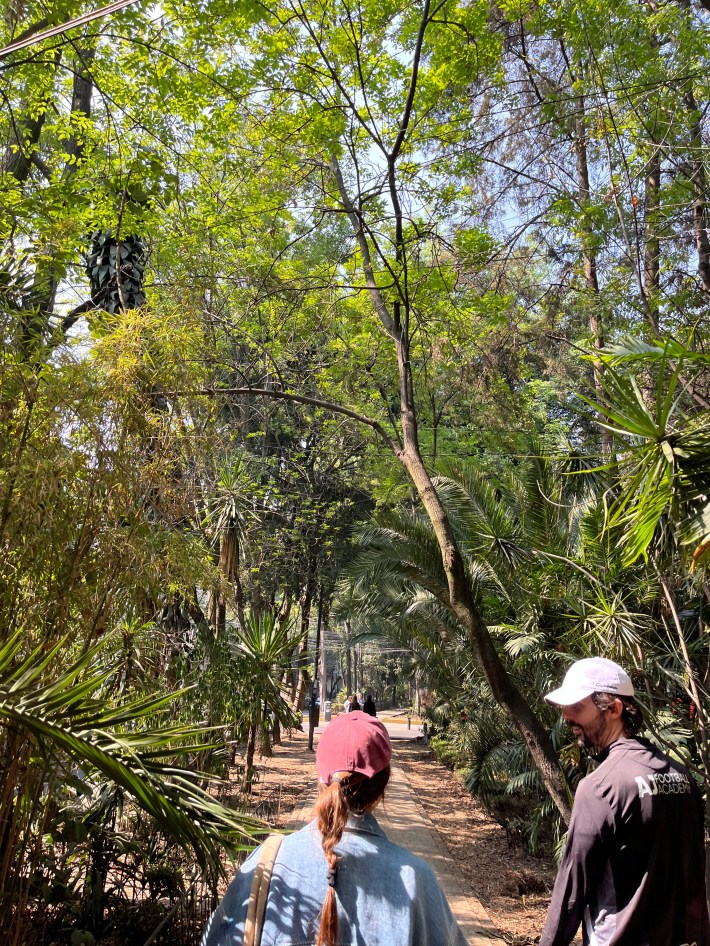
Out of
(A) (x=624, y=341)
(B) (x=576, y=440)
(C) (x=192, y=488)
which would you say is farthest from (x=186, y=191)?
(B) (x=576, y=440)

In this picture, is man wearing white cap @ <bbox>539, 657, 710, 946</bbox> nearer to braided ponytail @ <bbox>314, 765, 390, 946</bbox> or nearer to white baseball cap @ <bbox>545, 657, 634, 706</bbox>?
white baseball cap @ <bbox>545, 657, 634, 706</bbox>

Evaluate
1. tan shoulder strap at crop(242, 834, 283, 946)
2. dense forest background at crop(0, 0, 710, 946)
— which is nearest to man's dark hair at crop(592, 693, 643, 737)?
dense forest background at crop(0, 0, 710, 946)

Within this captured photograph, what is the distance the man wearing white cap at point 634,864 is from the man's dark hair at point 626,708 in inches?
8.2

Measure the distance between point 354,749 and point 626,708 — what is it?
4.94ft

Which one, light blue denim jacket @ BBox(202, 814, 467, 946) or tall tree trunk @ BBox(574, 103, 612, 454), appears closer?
light blue denim jacket @ BBox(202, 814, 467, 946)

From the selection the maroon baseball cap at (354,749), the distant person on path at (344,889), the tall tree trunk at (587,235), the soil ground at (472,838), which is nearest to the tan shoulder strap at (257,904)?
the distant person on path at (344,889)

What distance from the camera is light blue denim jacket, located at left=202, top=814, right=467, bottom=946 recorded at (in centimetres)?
154

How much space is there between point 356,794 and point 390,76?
8156 millimetres

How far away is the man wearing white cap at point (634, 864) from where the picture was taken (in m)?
2.44

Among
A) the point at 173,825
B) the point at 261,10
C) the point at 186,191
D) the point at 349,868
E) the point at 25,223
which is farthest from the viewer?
the point at 186,191

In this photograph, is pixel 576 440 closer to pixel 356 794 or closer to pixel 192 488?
pixel 192 488

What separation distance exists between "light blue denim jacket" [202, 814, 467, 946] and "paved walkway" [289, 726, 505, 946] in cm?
296

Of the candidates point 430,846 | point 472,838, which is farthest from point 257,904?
point 472,838

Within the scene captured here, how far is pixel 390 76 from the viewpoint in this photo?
820 cm
